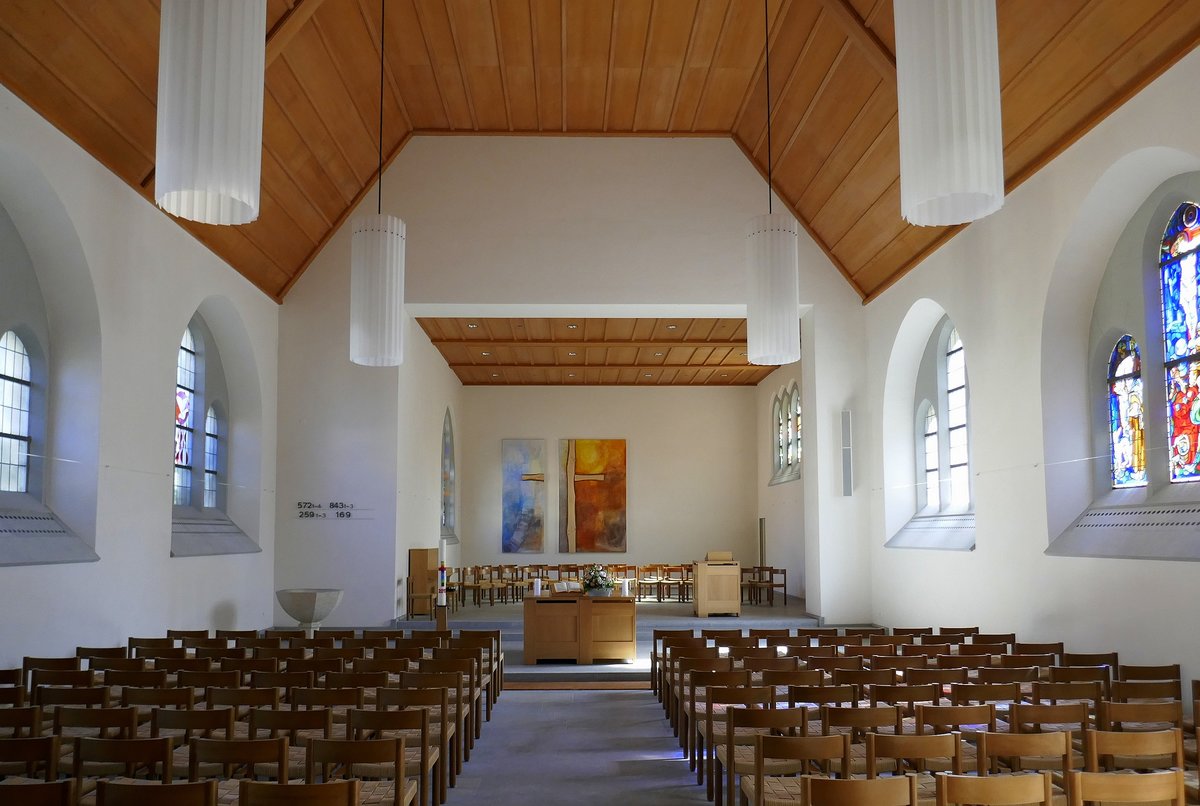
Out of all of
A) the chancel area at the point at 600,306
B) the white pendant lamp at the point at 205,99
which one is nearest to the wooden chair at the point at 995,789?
the chancel area at the point at 600,306

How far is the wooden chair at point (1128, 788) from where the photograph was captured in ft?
12.2

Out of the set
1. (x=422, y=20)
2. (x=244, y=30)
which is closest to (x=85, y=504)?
(x=244, y=30)

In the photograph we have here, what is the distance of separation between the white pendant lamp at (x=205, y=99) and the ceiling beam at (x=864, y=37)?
608 cm

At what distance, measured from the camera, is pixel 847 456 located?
14.5 m

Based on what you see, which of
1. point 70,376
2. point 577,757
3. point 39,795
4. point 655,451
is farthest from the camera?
point 655,451

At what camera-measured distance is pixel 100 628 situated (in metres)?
9.27

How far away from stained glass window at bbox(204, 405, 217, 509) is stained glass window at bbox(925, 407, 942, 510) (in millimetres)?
→ 9628

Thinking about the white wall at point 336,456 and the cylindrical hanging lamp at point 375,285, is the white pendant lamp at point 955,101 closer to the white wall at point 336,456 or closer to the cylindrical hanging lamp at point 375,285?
the cylindrical hanging lamp at point 375,285

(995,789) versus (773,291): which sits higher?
(773,291)

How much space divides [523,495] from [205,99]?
18207 millimetres

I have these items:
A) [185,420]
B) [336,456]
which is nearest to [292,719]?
[185,420]

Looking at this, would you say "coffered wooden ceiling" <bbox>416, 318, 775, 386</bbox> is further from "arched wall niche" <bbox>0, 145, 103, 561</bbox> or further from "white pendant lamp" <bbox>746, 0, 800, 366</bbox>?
"arched wall niche" <bbox>0, 145, 103, 561</bbox>

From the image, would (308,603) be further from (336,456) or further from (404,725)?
(404,725)

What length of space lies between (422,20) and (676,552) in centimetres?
1545
